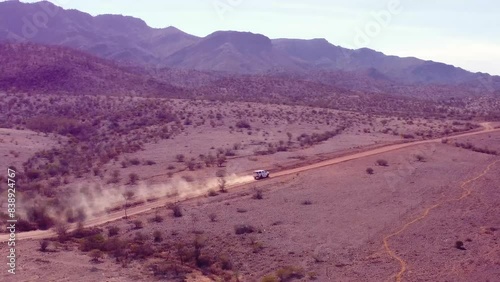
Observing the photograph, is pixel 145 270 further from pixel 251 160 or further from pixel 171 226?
pixel 251 160

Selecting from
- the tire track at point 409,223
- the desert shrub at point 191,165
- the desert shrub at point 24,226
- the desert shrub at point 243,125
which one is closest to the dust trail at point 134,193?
the desert shrub at point 191,165

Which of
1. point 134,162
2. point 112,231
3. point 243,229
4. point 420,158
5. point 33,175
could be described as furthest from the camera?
point 420,158

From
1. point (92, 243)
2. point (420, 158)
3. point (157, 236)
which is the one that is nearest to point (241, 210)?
point (157, 236)

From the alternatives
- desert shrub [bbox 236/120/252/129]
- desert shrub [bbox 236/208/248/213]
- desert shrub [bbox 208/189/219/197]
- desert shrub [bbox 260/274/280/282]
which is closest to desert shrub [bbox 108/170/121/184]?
desert shrub [bbox 208/189/219/197]

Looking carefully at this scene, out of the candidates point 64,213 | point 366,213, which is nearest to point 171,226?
point 64,213

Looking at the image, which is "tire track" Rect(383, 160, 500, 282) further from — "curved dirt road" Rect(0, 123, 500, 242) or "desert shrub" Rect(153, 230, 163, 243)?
"desert shrub" Rect(153, 230, 163, 243)

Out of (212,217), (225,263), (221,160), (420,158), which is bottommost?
(225,263)

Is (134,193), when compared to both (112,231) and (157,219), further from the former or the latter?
(112,231)

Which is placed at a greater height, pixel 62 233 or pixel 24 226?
pixel 62 233

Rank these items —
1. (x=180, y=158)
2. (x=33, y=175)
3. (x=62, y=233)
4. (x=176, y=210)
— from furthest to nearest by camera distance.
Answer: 1. (x=180, y=158)
2. (x=33, y=175)
3. (x=176, y=210)
4. (x=62, y=233)

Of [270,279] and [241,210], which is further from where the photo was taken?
[241,210]

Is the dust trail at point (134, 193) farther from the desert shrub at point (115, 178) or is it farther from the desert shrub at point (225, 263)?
the desert shrub at point (225, 263)
